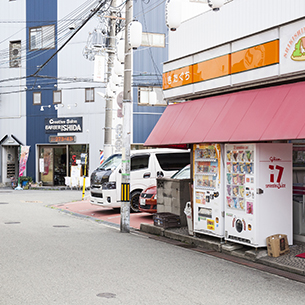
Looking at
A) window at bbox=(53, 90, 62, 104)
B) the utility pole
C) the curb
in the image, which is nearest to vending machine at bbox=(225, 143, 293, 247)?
the curb

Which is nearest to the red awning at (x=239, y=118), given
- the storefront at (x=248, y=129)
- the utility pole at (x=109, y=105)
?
the storefront at (x=248, y=129)

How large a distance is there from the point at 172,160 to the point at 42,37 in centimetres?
2012

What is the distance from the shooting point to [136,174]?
1602cm

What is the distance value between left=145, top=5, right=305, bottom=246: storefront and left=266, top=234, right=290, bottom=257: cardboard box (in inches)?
7.8

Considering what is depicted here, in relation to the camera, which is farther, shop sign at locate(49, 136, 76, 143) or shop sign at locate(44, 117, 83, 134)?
shop sign at locate(49, 136, 76, 143)

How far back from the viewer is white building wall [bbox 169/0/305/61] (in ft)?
31.3

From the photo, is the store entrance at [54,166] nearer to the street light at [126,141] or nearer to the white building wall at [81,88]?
the white building wall at [81,88]

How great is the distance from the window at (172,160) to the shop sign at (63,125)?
1534cm

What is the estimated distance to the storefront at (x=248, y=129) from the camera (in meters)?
8.40

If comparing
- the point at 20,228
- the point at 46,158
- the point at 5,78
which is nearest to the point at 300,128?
the point at 20,228

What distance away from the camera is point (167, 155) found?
16.4 meters

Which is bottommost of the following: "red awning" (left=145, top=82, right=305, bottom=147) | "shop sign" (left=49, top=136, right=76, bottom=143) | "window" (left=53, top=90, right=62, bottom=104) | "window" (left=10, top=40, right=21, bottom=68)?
"red awning" (left=145, top=82, right=305, bottom=147)

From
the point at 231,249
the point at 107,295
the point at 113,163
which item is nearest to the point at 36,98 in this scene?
the point at 113,163

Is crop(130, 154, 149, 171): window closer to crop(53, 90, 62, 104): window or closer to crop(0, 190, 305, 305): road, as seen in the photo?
crop(0, 190, 305, 305): road
